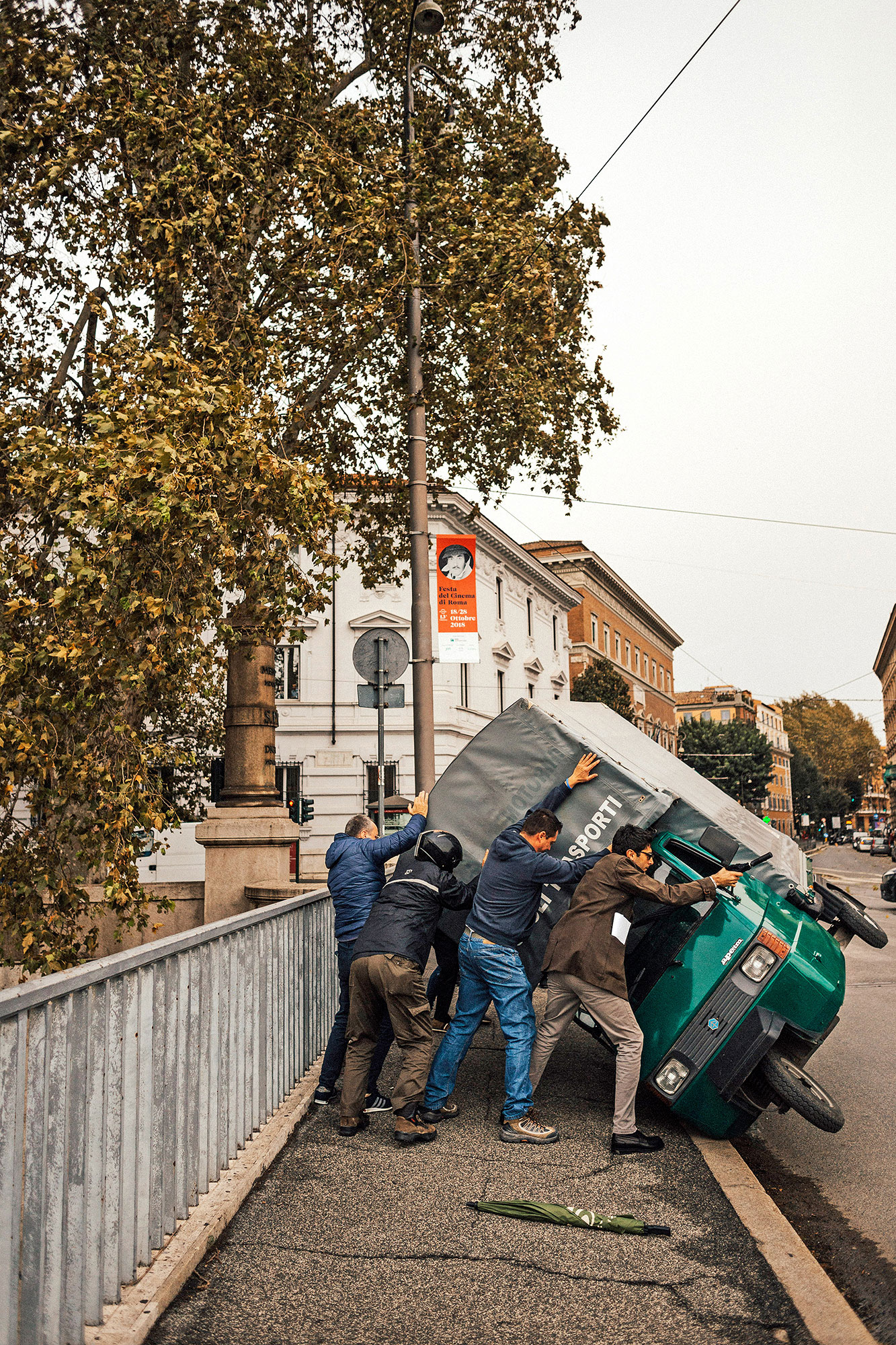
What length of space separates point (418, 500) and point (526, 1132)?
7238 mm

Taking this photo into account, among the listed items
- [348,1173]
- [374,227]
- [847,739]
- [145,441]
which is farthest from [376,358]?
[847,739]

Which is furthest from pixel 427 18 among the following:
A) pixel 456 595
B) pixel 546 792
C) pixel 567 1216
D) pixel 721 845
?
pixel 567 1216

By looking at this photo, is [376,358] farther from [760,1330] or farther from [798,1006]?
[760,1330]

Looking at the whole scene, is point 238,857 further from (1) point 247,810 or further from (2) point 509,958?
(2) point 509,958

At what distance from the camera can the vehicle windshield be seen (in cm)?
618

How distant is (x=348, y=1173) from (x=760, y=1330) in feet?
7.58

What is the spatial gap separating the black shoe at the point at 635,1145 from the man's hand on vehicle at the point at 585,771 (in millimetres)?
1984

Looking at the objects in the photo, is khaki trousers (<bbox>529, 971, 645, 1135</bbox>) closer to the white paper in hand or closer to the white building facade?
the white paper in hand

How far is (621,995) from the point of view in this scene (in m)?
5.90

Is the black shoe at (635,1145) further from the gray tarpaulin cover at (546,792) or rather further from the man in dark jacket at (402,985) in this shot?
the gray tarpaulin cover at (546,792)

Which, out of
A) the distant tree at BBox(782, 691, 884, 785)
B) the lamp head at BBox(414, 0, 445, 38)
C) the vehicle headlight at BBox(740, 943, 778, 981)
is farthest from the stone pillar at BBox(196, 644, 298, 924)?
the distant tree at BBox(782, 691, 884, 785)

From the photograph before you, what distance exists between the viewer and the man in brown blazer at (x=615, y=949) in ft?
19.0

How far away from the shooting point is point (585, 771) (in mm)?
6598

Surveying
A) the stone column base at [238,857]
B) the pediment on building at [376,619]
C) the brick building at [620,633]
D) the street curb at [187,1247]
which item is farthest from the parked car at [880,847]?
the street curb at [187,1247]
